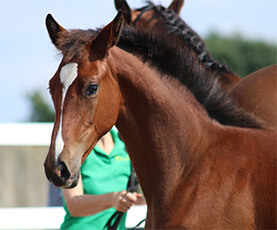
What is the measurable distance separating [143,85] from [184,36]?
2024 millimetres

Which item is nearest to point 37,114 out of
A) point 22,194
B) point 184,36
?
point 22,194

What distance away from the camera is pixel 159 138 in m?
2.83

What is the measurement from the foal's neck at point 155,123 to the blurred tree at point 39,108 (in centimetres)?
2709

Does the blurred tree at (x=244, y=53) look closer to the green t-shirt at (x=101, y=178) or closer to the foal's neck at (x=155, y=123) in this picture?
the green t-shirt at (x=101, y=178)

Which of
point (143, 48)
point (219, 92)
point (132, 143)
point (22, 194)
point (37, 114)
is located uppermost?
point (143, 48)

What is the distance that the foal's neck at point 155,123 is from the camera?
9.27 feet

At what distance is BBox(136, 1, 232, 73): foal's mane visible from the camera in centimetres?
432

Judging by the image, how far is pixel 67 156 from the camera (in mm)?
2555

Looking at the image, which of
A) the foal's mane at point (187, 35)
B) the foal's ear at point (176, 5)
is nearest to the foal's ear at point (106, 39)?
the foal's mane at point (187, 35)

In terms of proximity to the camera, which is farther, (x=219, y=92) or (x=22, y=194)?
(x=22, y=194)

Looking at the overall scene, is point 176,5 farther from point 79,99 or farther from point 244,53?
point 244,53

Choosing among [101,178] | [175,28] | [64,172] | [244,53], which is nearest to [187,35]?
[175,28]

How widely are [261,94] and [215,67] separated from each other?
0.97 metres

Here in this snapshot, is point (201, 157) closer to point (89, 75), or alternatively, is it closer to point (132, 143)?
point (132, 143)
